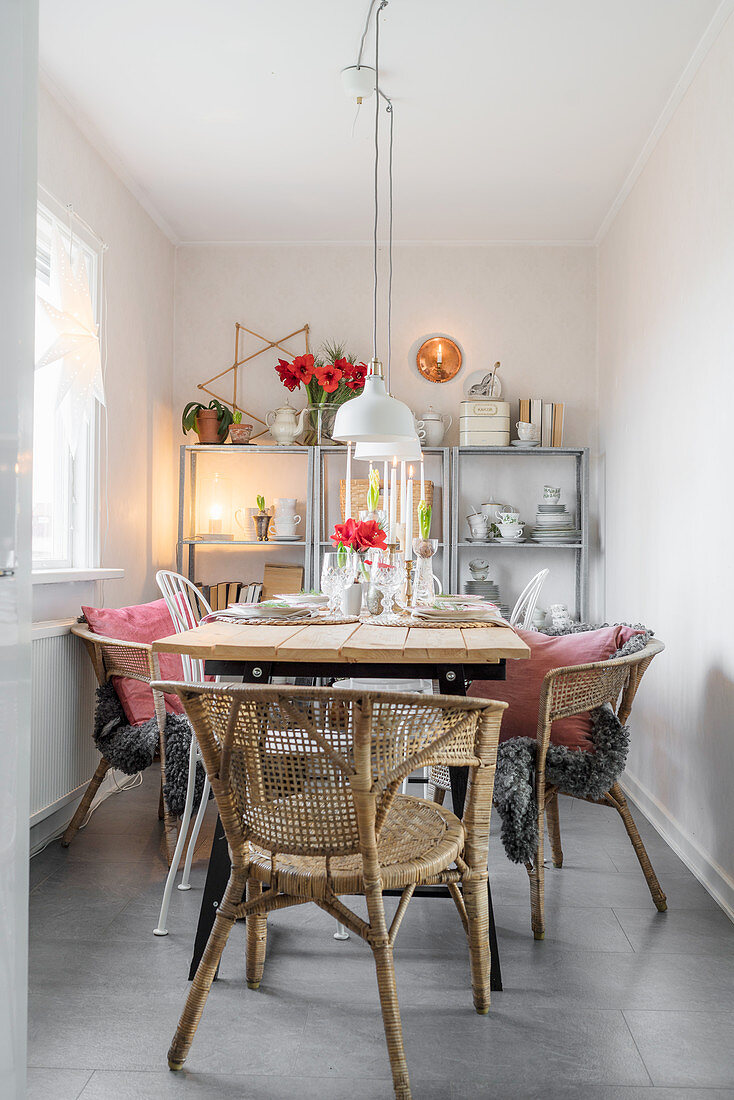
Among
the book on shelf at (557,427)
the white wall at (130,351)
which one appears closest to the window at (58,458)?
the white wall at (130,351)

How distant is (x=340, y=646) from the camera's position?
2041mm

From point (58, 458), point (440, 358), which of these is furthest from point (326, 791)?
point (440, 358)

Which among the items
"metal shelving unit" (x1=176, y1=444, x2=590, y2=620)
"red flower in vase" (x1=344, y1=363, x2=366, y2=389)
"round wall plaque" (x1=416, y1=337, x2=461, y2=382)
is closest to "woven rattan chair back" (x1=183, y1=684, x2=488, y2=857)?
"red flower in vase" (x1=344, y1=363, x2=366, y2=389)

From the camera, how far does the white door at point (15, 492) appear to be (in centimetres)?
107

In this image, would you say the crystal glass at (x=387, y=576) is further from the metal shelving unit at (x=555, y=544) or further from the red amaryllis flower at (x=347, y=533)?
the metal shelving unit at (x=555, y=544)

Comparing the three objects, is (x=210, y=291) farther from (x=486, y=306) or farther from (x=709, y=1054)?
(x=709, y=1054)

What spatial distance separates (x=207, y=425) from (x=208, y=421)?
22mm

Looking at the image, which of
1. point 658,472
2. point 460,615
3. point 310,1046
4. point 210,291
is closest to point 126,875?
point 310,1046

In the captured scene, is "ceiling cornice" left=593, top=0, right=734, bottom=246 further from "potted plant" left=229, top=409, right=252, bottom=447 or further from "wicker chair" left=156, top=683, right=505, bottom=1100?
"wicker chair" left=156, top=683, right=505, bottom=1100

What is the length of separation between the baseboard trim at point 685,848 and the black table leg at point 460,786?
2.68 ft

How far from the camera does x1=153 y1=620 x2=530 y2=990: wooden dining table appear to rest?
6.59 feet

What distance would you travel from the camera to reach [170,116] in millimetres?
3449

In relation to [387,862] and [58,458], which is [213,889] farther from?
[58,458]

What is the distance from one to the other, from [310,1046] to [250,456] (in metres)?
3.49
